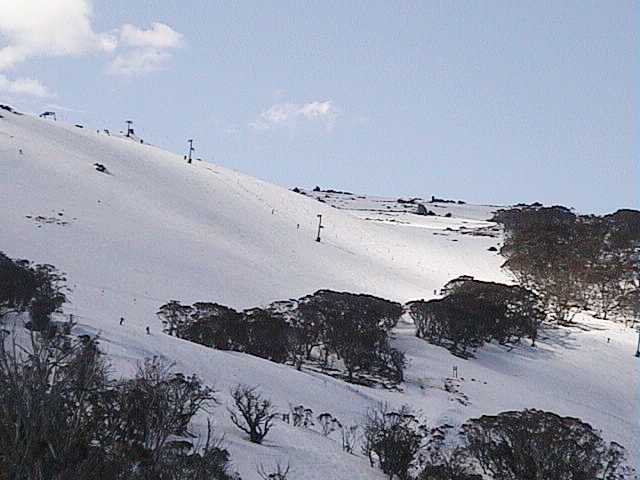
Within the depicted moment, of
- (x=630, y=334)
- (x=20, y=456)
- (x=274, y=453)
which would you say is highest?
(x=630, y=334)

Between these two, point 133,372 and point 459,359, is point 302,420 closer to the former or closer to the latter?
point 133,372

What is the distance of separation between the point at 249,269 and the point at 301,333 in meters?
16.9

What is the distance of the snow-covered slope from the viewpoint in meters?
23.6

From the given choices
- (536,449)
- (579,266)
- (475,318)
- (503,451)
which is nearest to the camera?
(536,449)

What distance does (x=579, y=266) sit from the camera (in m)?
52.2

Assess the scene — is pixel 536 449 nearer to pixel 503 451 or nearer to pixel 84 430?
pixel 503 451

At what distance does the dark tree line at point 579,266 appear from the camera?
50969 millimetres

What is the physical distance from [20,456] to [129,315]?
2232cm

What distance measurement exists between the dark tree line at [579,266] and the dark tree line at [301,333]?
2162cm

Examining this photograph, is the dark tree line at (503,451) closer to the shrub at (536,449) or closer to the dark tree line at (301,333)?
the shrub at (536,449)

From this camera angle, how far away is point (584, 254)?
53812mm

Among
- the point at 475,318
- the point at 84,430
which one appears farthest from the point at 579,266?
the point at 84,430

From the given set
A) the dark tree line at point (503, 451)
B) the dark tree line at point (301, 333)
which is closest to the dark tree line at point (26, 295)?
the dark tree line at point (301, 333)

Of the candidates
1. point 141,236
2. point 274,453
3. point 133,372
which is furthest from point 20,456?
point 141,236
